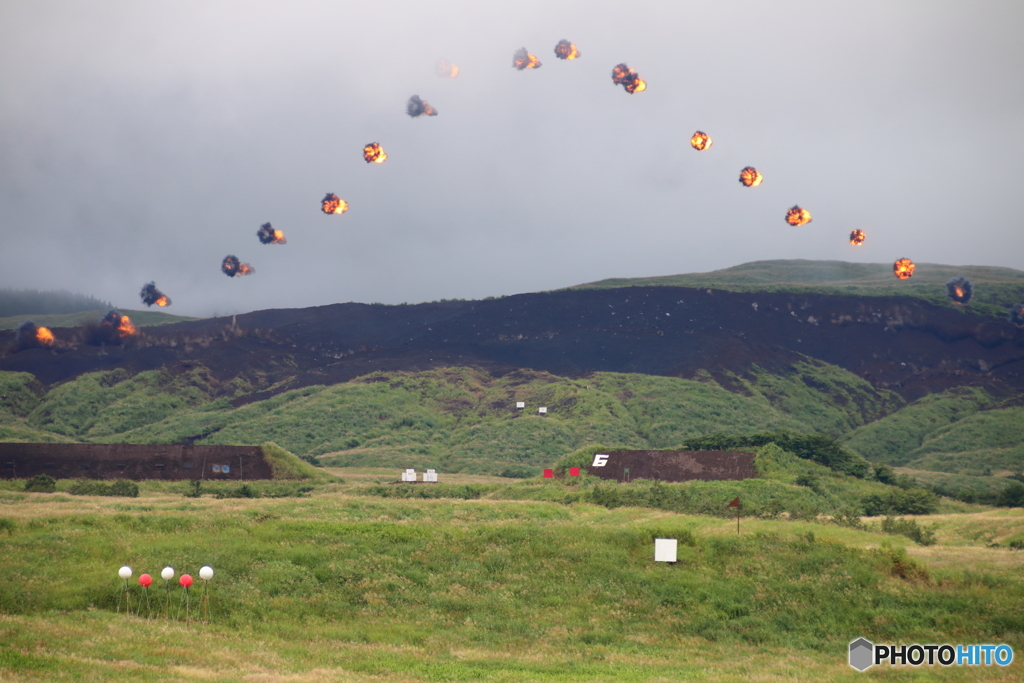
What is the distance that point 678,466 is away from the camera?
66625mm

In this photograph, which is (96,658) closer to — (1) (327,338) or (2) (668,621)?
(2) (668,621)

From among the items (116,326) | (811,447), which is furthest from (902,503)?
(116,326)

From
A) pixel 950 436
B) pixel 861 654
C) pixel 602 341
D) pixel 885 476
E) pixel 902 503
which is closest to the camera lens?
pixel 861 654

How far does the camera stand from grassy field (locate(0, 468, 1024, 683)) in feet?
77.4

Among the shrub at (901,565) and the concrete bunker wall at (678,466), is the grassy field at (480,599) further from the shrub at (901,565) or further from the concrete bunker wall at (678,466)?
the concrete bunker wall at (678,466)

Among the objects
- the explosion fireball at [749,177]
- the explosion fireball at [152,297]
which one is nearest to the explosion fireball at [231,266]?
the explosion fireball at [152,297]

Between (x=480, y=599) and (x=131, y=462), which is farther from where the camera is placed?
(x=131, y=462)

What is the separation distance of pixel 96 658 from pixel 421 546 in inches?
599

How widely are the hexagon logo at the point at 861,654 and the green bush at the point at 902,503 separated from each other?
34294 mm

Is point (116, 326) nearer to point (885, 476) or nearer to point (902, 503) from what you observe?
point (885, 476)

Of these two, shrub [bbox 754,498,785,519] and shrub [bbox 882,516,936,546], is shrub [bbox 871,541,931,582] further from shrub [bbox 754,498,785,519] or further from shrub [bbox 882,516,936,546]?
shrub [bbox 754,498,785,519]

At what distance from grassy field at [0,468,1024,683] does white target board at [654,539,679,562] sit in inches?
15.2

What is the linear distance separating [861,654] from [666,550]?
8.74 meters

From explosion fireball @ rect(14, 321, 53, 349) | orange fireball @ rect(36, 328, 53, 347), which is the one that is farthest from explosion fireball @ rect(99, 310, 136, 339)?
explosion fireball @ rect(14, 321, 53, 349)
